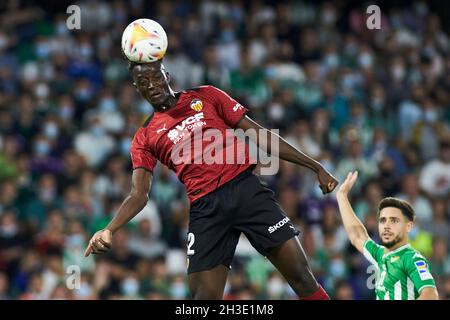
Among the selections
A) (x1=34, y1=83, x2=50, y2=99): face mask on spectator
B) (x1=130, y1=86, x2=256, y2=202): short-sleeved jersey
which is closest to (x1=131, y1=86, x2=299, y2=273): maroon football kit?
(x1=130, y1=86, x2=256, y2=202): short-sleeved jersey

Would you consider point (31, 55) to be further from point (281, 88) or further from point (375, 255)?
point (375, 255)

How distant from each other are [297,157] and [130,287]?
15.1ft

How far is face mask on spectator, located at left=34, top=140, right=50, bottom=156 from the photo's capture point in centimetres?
1179

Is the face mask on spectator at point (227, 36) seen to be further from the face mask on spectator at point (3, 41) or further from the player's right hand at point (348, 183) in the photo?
the player's right hand at point (348, 183)

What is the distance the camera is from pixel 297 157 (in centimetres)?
624

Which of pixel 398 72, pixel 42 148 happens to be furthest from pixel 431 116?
pixel 42 148

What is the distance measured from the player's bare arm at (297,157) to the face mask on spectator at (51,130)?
6.06 m

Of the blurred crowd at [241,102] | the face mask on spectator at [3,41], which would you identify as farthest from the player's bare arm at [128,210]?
the face mask on spectator at [3,41]

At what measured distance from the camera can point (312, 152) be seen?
1265 cm

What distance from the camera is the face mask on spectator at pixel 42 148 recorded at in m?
11.8

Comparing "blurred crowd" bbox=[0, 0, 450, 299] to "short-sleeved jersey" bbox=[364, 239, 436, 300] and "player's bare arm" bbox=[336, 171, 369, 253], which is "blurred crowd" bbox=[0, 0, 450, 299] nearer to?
"player's bare arm" bbox=[336, 171, 369, 253]

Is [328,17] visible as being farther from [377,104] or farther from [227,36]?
[377,104]
